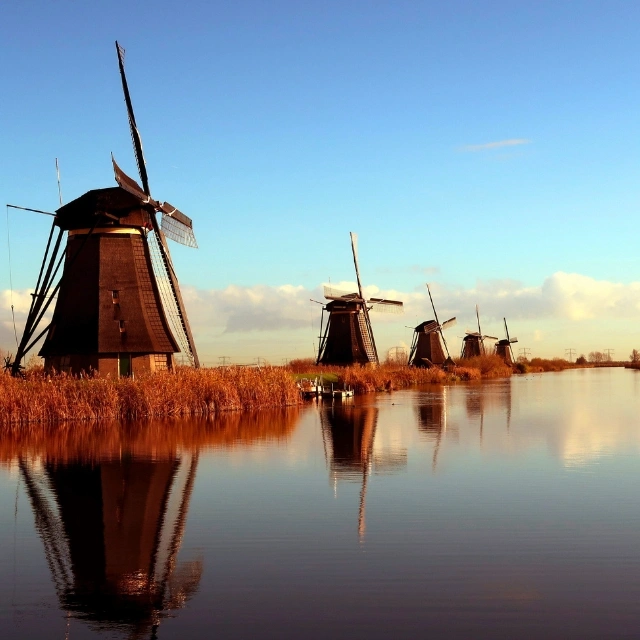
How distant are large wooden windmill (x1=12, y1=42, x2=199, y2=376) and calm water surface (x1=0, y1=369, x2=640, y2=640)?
7.54 metres

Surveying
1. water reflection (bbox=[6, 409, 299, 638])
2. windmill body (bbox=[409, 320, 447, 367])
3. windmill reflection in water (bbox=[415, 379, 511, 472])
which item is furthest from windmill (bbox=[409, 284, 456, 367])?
water reflection (bbox=[6, 409, 299, 638])

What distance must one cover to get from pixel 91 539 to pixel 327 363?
124ft

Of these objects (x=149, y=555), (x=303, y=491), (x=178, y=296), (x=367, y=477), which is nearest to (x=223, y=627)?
(x=149, y=555)

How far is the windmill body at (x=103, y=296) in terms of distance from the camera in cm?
2438

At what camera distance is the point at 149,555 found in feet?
25.1

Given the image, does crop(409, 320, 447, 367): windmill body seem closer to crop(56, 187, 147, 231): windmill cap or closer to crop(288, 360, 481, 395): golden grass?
crop(288, 360, 481, 395): golden grass

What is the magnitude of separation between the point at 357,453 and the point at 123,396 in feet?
27.0

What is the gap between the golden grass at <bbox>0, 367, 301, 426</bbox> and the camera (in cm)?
2048

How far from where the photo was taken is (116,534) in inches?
340

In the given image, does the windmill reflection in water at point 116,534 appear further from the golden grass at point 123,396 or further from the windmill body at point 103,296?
the windmill body at point 103,296

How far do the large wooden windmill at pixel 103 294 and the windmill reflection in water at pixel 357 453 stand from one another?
6.05m

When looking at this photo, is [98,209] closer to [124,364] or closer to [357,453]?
[124,364]

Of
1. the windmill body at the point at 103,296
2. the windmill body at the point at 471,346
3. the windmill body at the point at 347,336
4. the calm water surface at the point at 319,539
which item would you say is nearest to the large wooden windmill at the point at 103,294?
the windmill body at the point at 103,296

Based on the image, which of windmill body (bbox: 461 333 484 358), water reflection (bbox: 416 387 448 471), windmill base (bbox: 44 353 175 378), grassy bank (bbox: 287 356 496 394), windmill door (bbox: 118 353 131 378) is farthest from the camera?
windmill body (bbox: 461 333 484 358)
